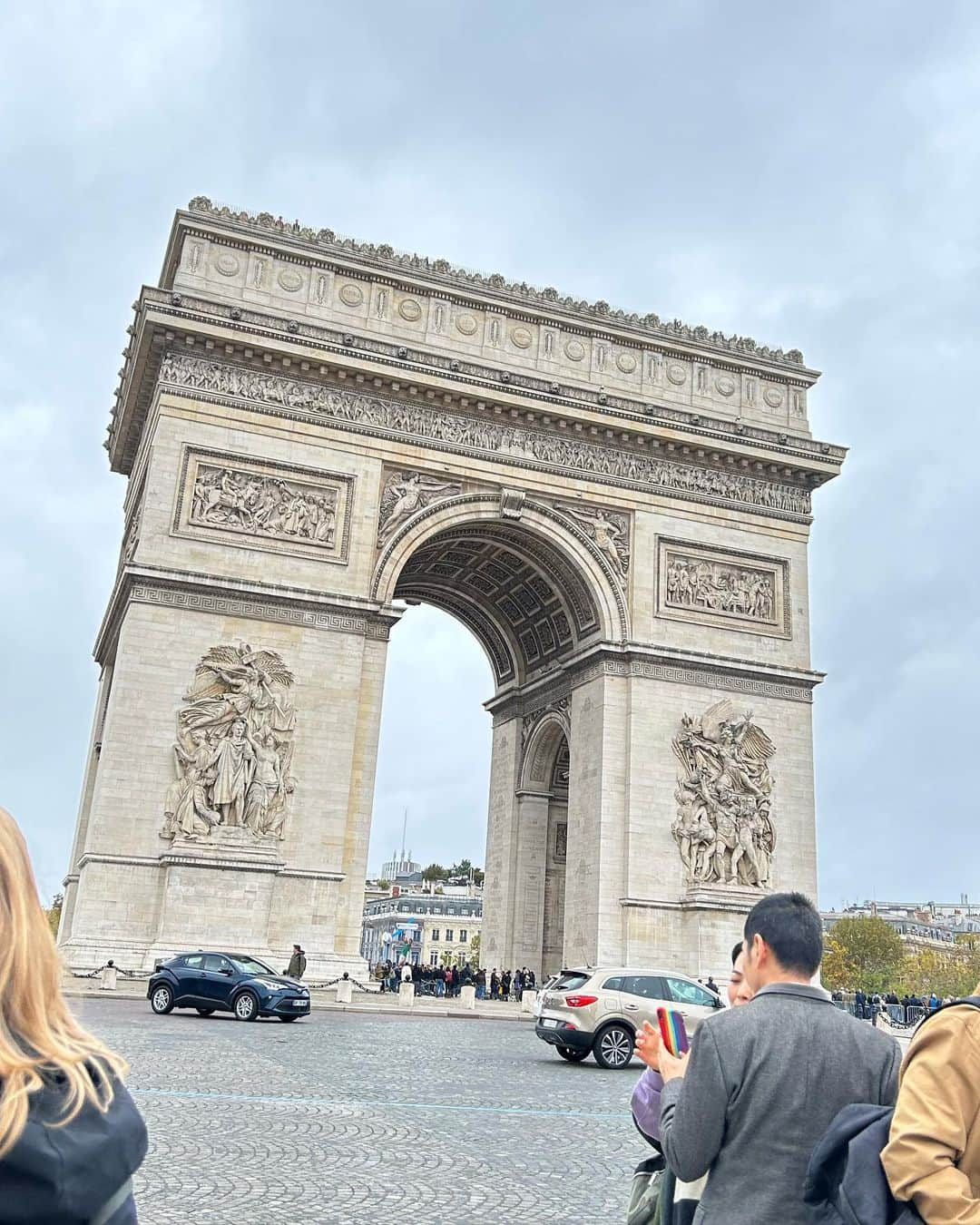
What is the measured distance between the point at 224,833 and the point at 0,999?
77.3 ft

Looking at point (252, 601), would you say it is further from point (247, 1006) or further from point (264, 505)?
point (247, 1006)

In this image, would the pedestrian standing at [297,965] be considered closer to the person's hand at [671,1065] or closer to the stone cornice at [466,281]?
the stone cornice at [466,281]

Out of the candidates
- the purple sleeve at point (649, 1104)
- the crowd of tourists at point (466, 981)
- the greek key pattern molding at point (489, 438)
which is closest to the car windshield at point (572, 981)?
the crowd of tourists at point (466, 981)

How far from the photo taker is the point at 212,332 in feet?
88.8

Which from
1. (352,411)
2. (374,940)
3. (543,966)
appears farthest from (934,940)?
(352,411)

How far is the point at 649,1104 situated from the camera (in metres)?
3.72

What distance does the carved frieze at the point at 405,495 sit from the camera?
2855 centimetres

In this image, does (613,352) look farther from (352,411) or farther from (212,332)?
(212,332)

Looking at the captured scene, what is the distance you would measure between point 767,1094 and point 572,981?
13.7 meters

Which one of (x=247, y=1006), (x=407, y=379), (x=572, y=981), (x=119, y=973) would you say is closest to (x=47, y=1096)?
(x=572, y=981)

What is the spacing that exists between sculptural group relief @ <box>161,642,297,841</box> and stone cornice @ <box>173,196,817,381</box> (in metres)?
10.2

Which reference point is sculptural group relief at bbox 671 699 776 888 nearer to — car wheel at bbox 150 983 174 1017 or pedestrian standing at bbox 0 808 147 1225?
car wheel at bbox 150 983 174 1017

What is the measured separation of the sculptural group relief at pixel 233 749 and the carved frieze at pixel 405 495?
435cm

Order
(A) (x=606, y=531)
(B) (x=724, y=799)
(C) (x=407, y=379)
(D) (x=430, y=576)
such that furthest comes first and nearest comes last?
1. (D) (x=430, y=576)
2. (A) (x=606, y=531)
3. (B) (x=724, y=799)
4. (C) (x=407, y=379)
